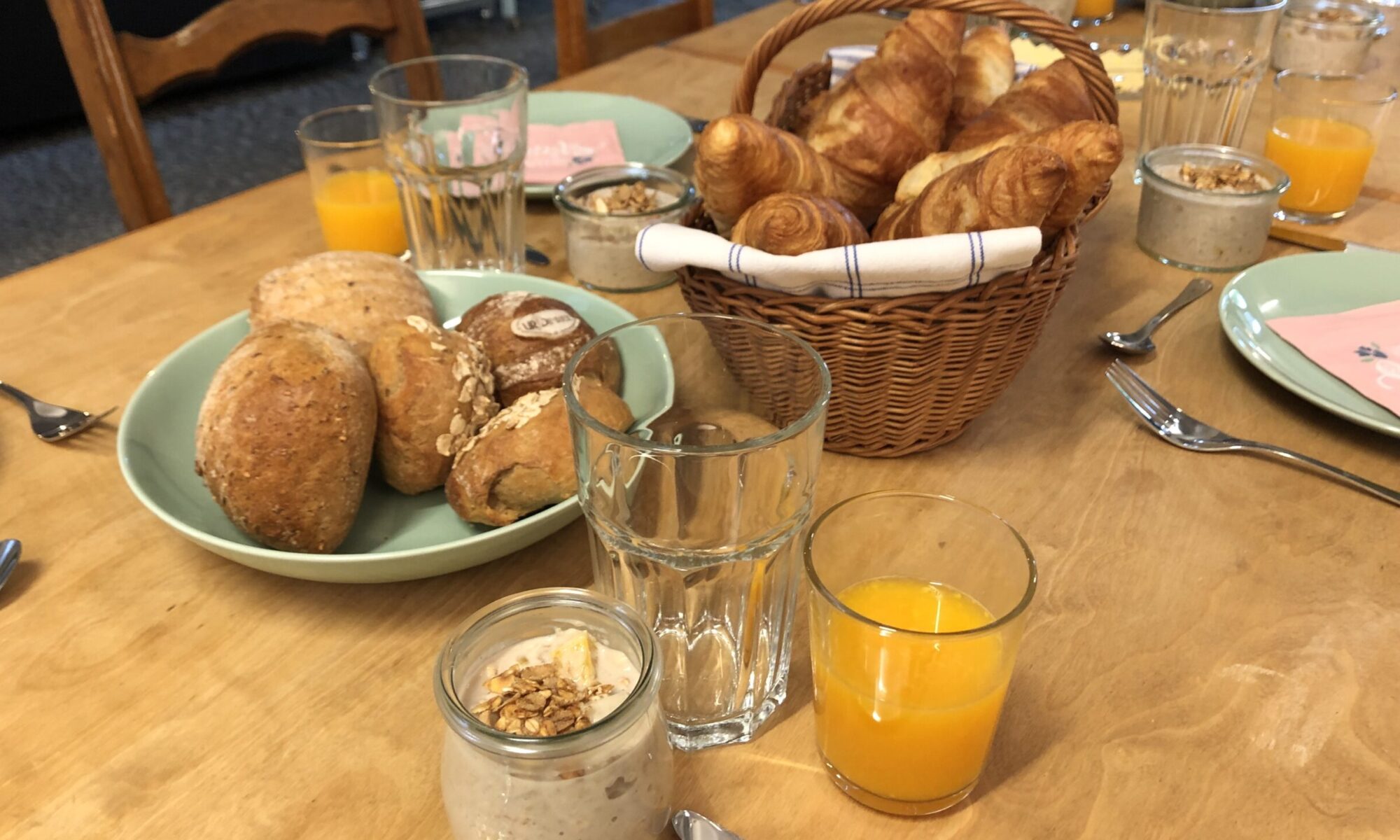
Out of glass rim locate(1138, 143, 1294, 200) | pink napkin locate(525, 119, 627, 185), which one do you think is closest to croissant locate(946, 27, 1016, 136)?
glass rim locate(1138, 143, 1294, 200)

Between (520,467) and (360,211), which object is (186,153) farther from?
(520,467)

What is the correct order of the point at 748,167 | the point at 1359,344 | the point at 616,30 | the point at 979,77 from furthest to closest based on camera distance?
the point at 616,30, the point at 979,77, the point at 1359,344, the point at 748,167

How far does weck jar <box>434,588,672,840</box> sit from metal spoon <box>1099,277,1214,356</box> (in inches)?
23.1

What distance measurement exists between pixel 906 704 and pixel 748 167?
15.8 inches

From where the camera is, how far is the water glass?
1.14m

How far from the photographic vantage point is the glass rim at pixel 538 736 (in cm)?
41

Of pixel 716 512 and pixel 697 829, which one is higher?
pixel 716 512

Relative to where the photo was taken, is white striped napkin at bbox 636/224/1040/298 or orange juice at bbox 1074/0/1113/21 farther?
orange juice at bbox 1074/0/1113/21

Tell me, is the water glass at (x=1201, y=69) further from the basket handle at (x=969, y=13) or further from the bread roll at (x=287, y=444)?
the bread roll at (x=287, y=444)

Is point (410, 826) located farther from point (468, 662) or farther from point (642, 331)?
point (642, 331)

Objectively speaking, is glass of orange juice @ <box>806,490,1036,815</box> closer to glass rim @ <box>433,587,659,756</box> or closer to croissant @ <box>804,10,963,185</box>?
glass rim @ <box>433,587,659,756</box>

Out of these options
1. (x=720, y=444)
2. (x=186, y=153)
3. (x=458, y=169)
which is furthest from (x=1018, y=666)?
(x=186, y=153)

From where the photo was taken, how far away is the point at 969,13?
0.76 m

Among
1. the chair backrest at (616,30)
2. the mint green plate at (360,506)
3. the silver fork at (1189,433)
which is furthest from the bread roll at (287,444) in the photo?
the chair backrest at (616,30)
